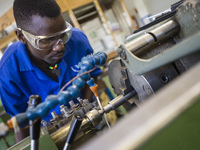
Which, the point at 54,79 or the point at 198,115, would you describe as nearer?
the point at 198,115

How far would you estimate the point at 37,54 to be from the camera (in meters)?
1.07

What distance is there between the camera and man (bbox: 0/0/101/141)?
34.9 inches

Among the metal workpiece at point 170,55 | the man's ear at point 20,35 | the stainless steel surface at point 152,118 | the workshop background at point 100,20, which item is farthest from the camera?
the workshop background at point 100,20

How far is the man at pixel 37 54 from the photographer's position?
2.91 feet

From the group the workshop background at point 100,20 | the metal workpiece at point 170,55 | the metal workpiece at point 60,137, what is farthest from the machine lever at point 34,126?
the workshop background at point 100,20

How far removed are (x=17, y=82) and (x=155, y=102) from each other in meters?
1.13

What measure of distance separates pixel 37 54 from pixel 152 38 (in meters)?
0.81

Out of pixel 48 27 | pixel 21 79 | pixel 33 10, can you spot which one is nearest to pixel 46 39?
pixel 48 27

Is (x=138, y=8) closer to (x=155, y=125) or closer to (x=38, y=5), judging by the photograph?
(x=38, y=5)

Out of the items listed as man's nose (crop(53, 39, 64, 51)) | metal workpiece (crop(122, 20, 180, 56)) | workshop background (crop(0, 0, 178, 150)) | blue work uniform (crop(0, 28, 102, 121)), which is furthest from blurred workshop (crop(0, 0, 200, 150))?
workshop background (crop(0, 0, 178, 150))

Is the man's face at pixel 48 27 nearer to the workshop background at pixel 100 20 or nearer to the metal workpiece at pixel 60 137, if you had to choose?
the metal workpiece at pixel 60 137

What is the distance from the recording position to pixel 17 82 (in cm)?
113

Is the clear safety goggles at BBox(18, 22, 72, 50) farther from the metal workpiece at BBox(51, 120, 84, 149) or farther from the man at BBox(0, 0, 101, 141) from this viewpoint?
the metal workpiece at BBox(51, 120, 84, 149)

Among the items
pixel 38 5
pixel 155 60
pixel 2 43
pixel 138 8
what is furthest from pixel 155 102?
pixel 138 8
